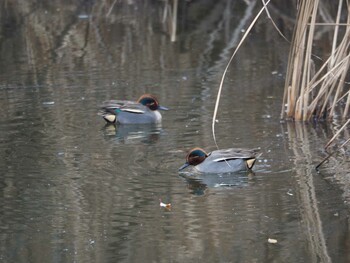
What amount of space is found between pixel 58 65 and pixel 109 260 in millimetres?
7644

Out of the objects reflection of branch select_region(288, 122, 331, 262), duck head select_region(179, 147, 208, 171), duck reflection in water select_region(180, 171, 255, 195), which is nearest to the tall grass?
reflection of branch select_region(288, 122, 331, 262)

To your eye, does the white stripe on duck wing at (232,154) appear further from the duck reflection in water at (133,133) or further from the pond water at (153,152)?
the duck reflection in water at (133,133)

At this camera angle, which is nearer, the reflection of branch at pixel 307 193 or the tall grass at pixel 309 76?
the reflection of branch at pixel 307 193

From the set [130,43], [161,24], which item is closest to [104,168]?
[130,43]

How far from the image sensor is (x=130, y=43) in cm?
1566

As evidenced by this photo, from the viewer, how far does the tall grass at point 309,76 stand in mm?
9719

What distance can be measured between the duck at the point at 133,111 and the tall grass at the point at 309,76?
1.46m

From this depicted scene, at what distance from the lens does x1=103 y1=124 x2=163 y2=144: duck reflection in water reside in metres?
10.7

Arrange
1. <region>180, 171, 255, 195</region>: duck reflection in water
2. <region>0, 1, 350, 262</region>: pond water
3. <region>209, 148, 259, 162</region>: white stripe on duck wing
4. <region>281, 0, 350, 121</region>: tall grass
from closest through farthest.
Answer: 1. <region>0, 1, 350, 262</region>: pond water
2. <region>180, 171, 255, 195</region>: duck reflection in water
3. <region>209, 148, 259, 162</region>: white stripe on duck wing
4. <region>281, 0, 350, 121</region>: tall grass

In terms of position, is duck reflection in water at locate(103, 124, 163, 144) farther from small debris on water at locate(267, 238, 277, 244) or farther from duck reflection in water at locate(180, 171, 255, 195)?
small debris on water at locate(267, 238, 277, 244)

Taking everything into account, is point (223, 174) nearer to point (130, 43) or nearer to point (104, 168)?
point (104, 168)

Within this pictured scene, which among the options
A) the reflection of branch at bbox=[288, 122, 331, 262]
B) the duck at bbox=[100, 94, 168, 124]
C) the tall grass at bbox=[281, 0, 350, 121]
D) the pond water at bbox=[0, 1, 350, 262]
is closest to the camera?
the reflection of branch at bbox=[288, 122, 331, 262]

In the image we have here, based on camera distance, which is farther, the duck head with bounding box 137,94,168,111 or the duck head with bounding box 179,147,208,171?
the duck head with bounding box 137,94,168,111

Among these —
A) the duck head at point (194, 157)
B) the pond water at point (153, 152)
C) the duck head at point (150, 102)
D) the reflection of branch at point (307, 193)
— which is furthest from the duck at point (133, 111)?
the duck head at point (194, 157)
